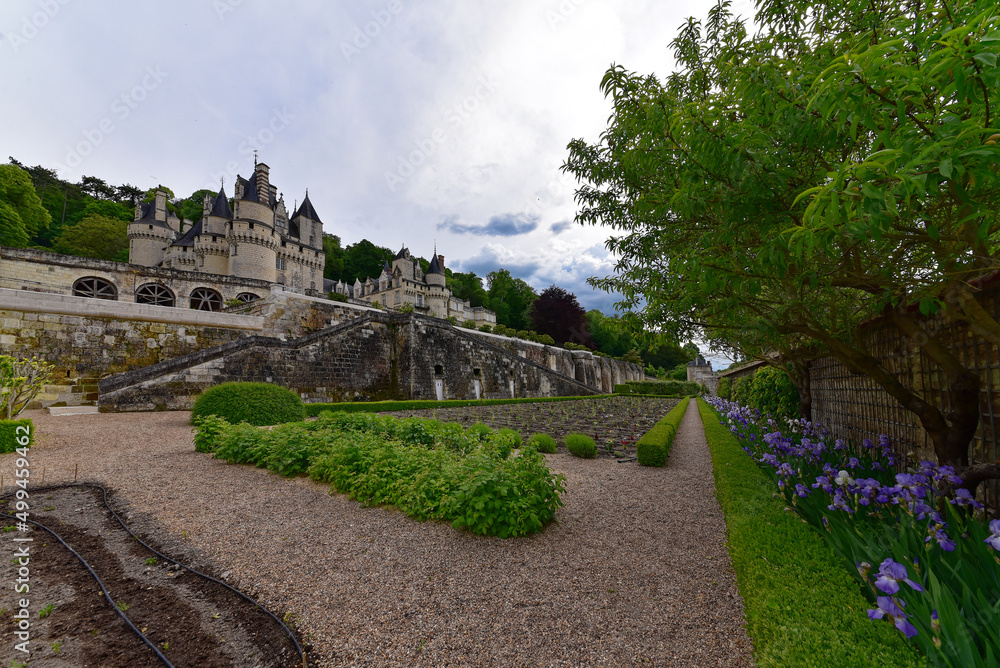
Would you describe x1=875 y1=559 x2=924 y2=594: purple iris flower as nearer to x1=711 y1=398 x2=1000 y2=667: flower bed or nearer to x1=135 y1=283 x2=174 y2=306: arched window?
x1=711 y1=398 x2=1000 y2=667: flower bed

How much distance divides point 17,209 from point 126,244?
8.16 m

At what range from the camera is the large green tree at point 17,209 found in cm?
2852

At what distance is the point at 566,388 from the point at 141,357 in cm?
2112

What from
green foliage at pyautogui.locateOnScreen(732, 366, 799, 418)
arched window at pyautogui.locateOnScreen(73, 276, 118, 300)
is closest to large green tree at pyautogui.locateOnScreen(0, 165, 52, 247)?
arched window at pyautogui.locateOnScreen(73, 276, 118, 300)

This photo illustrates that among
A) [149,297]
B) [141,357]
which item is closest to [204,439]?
[141,357]

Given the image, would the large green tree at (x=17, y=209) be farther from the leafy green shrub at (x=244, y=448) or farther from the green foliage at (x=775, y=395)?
the green foliage at (x=775, y=395)

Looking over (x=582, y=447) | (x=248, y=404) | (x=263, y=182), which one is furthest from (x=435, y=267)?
(x=582, y=447)

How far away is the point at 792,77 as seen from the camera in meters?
2.32

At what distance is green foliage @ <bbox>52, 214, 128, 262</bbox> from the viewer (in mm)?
36000

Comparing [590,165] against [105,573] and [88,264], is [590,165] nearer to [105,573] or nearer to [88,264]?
[105,573]

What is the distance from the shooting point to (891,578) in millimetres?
1760

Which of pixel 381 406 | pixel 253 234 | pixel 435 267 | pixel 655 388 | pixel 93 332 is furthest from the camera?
pixel 435 267

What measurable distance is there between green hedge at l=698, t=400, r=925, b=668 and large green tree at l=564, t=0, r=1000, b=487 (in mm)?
1243

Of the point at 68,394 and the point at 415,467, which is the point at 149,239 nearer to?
the point at 68,394
